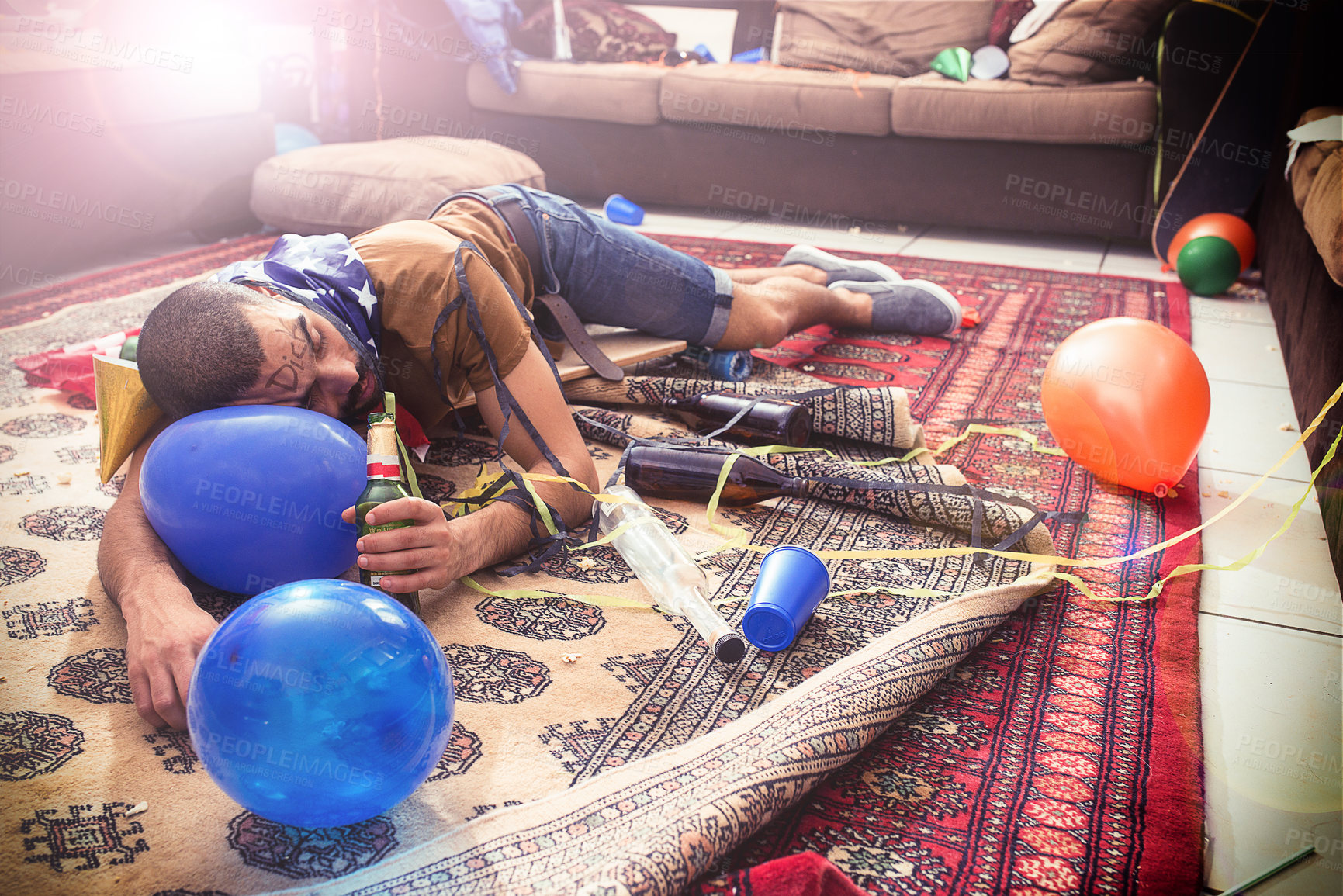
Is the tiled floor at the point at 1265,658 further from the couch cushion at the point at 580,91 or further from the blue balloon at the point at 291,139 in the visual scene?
the blue balloon at the point at 291,139

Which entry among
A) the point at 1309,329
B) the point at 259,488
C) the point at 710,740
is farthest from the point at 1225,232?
the point at 259,488

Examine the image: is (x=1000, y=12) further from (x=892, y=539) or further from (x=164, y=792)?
(x=164, y=792)

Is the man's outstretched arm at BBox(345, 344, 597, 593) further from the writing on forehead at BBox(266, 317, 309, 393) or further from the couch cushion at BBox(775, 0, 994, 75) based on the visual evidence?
the couch cushion at BBox(775, 0, 994, 75)

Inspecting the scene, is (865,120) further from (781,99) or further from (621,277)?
(621,277)

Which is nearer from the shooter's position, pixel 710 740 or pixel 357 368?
pixel 710 740

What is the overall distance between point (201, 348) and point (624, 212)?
299 centimetres

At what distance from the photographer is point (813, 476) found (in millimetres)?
1682

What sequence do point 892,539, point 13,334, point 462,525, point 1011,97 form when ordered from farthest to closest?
point 1011,97
point 13,334
point 892,539
point 462,525

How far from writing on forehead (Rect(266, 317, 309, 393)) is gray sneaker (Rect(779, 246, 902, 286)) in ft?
5.82

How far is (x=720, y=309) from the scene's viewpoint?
7.09 feet

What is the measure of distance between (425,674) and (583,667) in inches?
14.7

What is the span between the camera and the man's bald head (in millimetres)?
1195

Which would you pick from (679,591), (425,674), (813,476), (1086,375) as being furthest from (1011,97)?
(425,674)

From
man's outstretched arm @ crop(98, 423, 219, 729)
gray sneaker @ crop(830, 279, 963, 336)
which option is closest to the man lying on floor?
man's outstretched arm @ crop(98, 423, 219, 729)
